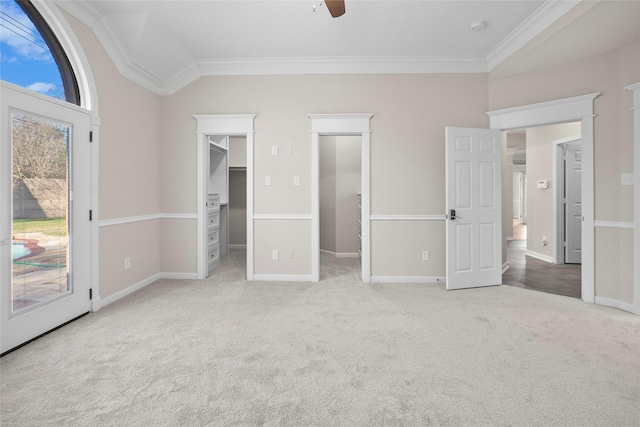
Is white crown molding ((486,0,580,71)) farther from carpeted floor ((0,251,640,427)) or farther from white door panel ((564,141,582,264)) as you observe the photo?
white door panel ((564,141,582,264))

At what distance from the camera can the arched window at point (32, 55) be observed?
214 cm

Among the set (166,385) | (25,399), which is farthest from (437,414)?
(25,399)

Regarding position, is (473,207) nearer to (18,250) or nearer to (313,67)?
(313,67)

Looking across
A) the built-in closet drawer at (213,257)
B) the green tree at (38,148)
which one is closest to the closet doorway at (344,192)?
the built-in closet drawer at (213,257)

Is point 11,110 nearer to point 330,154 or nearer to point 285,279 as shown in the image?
point 285,279

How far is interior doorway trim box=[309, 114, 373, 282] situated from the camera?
3.80 metres

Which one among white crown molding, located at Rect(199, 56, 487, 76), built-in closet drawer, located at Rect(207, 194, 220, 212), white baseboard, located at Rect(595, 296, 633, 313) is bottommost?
white baseboard, located at Rect(595, 296, 633, 313)

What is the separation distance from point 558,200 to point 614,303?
9.02 ft

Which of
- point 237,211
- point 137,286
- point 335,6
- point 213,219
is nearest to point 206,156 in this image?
point 213,219

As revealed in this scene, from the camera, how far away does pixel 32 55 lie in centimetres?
236

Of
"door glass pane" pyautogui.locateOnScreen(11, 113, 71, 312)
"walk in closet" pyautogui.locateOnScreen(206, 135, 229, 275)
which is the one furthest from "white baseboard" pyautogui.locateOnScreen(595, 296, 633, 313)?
"door glass pane" pyautogui.locateOnScreen(11, 113, 71, 312)

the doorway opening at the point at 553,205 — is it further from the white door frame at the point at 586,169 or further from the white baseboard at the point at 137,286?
the white baseboard at the point at 137,286

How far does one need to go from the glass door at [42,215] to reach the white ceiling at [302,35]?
41.6 inches

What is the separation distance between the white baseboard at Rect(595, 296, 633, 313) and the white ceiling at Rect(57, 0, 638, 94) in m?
2.82
